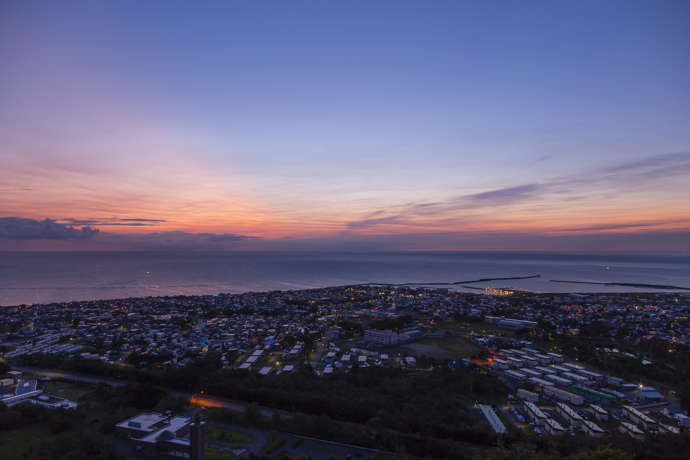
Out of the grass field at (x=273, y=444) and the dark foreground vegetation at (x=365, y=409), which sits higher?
the dark foreground vegetation at (x=365, y=409)

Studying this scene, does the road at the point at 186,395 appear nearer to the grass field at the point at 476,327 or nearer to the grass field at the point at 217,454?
the grass field at the point at 217,454

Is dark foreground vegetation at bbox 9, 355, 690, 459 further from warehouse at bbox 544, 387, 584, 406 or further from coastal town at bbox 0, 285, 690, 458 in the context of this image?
warehouse at bbox 544, 387, 584, 406

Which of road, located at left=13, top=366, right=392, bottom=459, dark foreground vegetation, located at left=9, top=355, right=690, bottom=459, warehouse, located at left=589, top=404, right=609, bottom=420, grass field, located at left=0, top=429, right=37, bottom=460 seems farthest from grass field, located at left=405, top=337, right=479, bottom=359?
grass field, located at left=0, top=429, right=37, bottom=460

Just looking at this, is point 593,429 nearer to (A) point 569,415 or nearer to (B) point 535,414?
(A) point 569,415

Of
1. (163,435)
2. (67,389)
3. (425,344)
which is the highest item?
(163,435)

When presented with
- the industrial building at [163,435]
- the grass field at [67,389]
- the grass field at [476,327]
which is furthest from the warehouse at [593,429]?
the grass field at [67,389]

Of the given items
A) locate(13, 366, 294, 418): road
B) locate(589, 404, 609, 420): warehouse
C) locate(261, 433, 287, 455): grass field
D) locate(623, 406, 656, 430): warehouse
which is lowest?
locate(13, 366, 294, 418): road

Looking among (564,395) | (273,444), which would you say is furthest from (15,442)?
(564,395)

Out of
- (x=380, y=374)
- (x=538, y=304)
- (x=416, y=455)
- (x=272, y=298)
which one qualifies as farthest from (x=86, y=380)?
(x=538, y=304)
